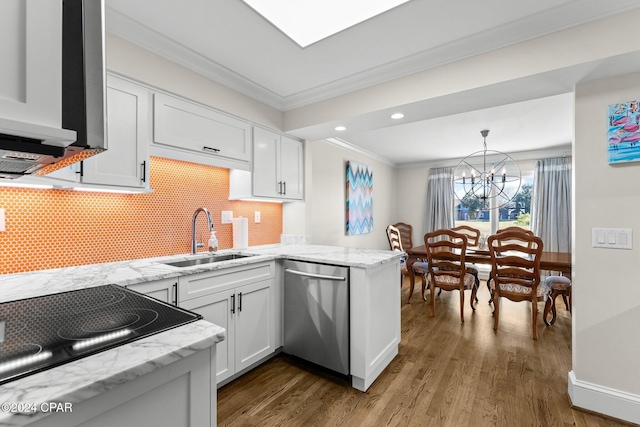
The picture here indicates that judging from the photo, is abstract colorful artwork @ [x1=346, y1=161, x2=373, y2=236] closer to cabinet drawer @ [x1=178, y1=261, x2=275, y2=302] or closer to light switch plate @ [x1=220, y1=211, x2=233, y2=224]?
light switch plate @ [x1=220, y1=211, x2=233, y2=224]

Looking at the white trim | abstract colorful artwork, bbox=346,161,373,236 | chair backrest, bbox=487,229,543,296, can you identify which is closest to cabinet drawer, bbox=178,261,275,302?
chair backrest, bbox=487,229,543,296

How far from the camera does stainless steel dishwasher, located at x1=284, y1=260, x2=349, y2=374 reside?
2.14m

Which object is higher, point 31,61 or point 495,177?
point 495,177

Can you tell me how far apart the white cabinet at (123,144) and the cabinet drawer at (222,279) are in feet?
2.43

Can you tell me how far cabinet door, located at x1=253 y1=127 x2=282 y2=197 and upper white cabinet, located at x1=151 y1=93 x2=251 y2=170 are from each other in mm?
91

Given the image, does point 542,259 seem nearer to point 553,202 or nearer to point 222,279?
point 553,202

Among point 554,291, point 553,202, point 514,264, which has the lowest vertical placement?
point 554,291

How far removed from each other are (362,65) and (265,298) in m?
2.01

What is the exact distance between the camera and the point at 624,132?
1.79 m

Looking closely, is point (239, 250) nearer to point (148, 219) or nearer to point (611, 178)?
point (148, 219)

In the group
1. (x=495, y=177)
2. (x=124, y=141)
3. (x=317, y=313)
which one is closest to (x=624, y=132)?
(x=317, y=313)

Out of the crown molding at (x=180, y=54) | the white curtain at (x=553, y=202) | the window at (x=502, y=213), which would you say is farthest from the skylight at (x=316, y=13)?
the white curtain at (x=553, y=202)

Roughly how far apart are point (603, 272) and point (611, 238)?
0.73 feet

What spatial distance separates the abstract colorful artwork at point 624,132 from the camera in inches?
69.4
